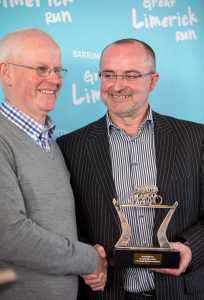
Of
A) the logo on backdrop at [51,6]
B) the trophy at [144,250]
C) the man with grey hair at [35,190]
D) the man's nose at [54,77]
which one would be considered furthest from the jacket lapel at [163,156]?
the logo on backdrop at [51,6]

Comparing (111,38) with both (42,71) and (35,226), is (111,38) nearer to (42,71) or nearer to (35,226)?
(42,71)

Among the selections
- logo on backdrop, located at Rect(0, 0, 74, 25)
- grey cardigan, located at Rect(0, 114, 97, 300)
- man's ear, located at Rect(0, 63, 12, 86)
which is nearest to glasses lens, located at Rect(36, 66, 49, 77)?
man's ear, located at Rect(0, 63, 12, 86)

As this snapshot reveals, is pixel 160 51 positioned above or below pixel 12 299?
above

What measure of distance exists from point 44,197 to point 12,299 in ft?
1.14

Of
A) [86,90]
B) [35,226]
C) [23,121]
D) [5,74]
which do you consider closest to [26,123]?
[23,121]

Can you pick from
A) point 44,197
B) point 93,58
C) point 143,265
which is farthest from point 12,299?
point 93,58

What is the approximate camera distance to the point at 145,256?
1.53m

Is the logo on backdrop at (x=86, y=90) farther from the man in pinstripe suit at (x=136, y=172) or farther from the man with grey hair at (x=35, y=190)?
the man with grey hair at (x=35, y=190)

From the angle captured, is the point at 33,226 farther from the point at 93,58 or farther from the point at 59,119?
the point at 93,58

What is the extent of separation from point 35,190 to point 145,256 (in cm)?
45

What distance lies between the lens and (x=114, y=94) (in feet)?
5.86

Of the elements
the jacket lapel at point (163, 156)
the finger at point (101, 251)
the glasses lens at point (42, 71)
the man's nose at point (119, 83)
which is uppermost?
the glasses lens at point (42, 71)

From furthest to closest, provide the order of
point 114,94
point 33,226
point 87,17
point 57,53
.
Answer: point 87,17 < point 114,94 < point 57,53 < point 33,226

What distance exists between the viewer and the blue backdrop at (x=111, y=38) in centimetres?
217
